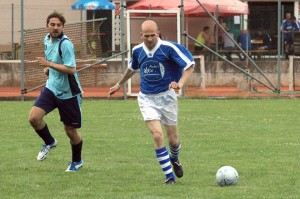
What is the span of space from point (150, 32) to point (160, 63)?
429 millimetres

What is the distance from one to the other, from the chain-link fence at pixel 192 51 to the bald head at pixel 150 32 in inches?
530

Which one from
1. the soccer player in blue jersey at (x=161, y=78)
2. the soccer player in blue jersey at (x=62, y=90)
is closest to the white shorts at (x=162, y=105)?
the soccer player in blue jersey at (x=161, y=78)

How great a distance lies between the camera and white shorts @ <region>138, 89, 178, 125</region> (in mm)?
10297

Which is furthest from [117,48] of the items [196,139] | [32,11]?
[196,139]

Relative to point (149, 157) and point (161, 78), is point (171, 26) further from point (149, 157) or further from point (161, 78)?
point (161, 78)

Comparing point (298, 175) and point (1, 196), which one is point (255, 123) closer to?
point (298, 175)

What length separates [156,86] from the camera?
1030cm

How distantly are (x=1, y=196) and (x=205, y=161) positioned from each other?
341cm

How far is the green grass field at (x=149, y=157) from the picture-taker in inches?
375

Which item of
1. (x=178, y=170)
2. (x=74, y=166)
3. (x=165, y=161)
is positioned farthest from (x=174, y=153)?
(x=74, y=166)

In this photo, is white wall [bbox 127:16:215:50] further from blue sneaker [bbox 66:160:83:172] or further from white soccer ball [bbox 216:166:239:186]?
white soccer ball [bbox 216:166:239:186]

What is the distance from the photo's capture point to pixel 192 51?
28.0 meters

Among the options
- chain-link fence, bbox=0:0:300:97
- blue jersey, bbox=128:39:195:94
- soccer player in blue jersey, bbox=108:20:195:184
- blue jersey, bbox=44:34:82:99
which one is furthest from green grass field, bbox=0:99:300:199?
chain-link fence, bbox=0:0:300:97

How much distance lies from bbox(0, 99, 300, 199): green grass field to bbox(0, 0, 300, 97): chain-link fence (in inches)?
177
